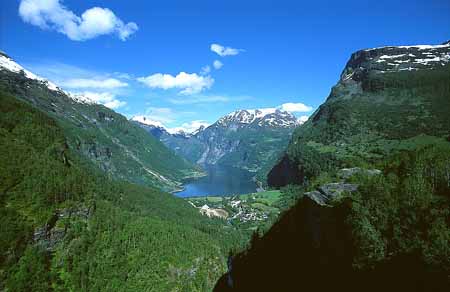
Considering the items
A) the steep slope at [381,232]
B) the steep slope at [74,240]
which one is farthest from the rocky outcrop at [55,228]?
the steep slope at [381,232]

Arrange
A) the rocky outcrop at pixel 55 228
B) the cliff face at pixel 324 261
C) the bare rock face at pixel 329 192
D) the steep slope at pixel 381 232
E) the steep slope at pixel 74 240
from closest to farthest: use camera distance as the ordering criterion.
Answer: the steep slope at pixel 381 232 < the cliff face at pixel 324 261 < the bare rock face at pixel 329 192 < the steep slope at pixel 74 240 < the rocky outcrop at pixel 55 228

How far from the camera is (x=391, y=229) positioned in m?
53.3

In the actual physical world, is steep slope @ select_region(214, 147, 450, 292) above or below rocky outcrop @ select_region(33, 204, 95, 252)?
above

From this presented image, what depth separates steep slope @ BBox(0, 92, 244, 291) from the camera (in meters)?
122

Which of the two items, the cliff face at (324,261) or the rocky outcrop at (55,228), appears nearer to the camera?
the cliff face at (324,261)

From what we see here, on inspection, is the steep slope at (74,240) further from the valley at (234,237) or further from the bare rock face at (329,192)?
the bare rock face at (329,192)

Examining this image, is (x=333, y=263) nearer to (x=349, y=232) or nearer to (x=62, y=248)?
(x=349, y=232)

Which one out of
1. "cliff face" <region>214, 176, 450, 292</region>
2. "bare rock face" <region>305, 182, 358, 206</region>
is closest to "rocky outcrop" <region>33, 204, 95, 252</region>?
"cliff face" <region>214, 176, 450, 292</region>

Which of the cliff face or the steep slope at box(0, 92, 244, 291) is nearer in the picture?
the cliff face

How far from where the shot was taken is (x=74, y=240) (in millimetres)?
138750

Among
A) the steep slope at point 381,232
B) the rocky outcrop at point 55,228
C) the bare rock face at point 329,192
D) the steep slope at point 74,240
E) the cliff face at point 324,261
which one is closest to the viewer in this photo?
the steep slope at point 381,232

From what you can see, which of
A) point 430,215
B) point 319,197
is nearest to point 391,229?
point 430,215

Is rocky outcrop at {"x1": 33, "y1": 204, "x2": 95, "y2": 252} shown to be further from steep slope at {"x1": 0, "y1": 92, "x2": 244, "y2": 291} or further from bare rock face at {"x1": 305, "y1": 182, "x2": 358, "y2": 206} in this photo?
bare rock face at {"x1": 305, "y1": 182, "x2": 358, "y2": 206}

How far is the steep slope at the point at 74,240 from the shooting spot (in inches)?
4796
